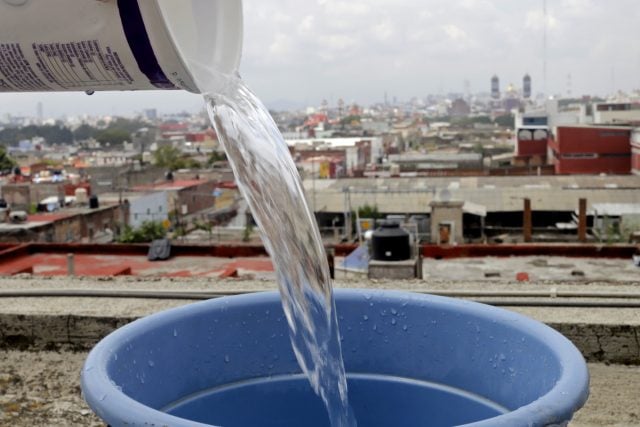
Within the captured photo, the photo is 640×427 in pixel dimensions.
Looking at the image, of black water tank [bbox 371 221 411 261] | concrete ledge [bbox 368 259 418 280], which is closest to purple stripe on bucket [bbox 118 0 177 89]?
concrete ledge [bbox 368 259 418 280]

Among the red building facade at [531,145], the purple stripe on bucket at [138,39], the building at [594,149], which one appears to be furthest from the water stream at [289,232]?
the red building facade at [531,145]

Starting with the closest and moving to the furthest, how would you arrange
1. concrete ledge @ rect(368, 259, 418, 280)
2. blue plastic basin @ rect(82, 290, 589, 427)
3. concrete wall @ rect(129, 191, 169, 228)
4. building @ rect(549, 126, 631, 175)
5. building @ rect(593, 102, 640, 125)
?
blue plastic basin @ rect(82, 290, 589, 427) < concrete ledge @ rect(368, 259, 418, 280) < concrete wall @ rect(129, 191, 169, 228) < building @ rect(549, 126, 631, 175) < building @ rect(593, 102, 640, 125)

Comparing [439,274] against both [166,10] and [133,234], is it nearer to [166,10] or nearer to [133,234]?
[166,10]

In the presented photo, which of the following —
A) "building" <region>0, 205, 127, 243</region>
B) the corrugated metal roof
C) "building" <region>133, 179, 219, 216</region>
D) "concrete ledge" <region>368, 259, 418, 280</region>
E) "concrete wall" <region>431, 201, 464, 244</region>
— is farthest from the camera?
"building" <region>133, 179, 219, 216</region>

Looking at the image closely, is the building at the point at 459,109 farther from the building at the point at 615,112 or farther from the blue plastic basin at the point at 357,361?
the blue plastic basin at the point at 357,361

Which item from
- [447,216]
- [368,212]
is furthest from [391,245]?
[368,212]

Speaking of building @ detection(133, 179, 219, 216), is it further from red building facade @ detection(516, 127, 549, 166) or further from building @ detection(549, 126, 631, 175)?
red building facade @ detection(516, 127, 549, 166)

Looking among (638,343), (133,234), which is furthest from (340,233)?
(638,343)
